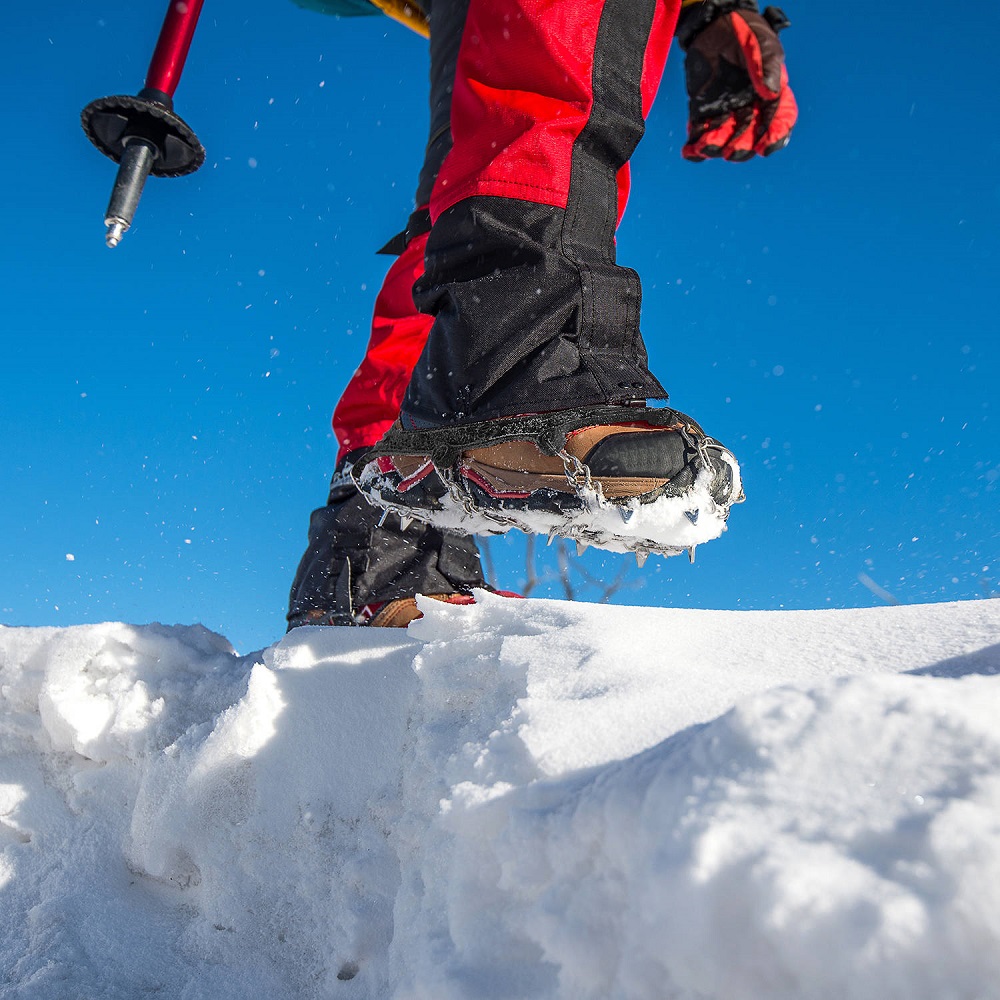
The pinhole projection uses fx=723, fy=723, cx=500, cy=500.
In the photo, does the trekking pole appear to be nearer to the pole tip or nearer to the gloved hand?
the pole tip

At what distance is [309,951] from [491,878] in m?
0.48

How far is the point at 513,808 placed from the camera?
0.57m

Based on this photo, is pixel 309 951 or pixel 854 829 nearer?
pixel 854 829

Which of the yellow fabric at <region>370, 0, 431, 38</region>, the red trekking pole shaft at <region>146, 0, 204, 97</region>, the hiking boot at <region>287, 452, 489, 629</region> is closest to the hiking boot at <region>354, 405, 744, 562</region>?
the hiking boot at <region>287, 452, 489, 629</region>

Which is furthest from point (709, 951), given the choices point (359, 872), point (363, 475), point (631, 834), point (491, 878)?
point (363, 475)

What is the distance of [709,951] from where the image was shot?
390mm

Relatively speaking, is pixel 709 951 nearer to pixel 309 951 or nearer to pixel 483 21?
pixel 309 951

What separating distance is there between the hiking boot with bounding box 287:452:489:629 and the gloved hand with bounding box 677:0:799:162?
1.54 m

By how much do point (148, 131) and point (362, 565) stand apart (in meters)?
1.21

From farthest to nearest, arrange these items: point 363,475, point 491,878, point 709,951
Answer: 1. point 363,475
2. point 491,878
3. point 709,951

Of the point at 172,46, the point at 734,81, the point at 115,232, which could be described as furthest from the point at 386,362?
the point at 734,81

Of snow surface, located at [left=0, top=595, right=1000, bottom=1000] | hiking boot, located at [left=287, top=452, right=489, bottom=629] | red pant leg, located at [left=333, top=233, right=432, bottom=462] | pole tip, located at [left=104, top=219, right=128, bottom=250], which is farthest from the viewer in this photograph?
red pant leg, located at [left=333, top=233, right=432, bottom=462]

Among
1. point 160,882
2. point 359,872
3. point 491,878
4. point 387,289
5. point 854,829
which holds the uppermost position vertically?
point 387,289

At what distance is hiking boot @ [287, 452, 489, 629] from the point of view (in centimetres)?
183
